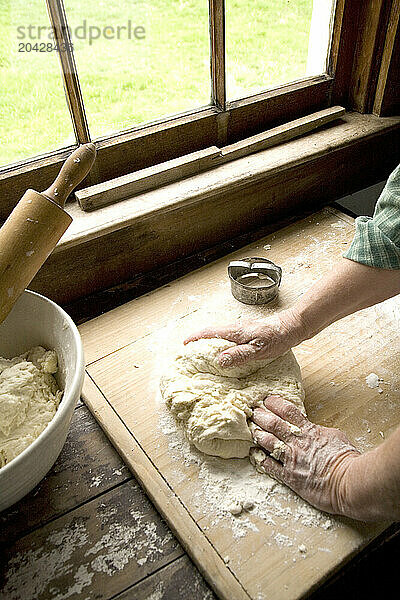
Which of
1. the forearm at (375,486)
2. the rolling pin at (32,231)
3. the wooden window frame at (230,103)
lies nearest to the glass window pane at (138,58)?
the wooden window frame at (230,103)

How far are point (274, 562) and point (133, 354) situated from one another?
47cm

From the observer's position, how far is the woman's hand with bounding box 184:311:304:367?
909 mm

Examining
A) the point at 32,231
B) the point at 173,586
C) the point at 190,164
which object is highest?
the point at 32,231

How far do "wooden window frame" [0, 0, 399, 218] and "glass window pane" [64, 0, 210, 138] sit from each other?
0.08ft

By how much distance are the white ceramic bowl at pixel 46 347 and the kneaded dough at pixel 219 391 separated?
7.8 inches

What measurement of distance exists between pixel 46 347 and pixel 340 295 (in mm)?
549

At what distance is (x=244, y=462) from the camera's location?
2.71 feet

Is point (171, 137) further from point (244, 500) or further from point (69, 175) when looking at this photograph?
point (244, 500)

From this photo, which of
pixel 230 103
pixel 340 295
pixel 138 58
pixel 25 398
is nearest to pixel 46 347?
A: pixel 25 398

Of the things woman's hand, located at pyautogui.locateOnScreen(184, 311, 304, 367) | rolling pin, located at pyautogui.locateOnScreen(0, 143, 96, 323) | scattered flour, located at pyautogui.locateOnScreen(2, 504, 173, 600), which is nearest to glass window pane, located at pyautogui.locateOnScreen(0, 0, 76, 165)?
rolling pin, located at pyautogui.locateOnScreen(0, 143, 96, 323)

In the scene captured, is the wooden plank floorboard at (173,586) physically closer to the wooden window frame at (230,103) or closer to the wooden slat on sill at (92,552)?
the wooden slat on sill at (92,552)

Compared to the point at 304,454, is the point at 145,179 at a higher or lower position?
higher

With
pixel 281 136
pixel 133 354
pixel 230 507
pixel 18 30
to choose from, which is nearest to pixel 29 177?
pixel 18 30

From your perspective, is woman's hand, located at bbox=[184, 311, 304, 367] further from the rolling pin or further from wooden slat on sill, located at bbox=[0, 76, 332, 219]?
wooden slat on sill, located at bbox=[0, 76, 332, 219]
